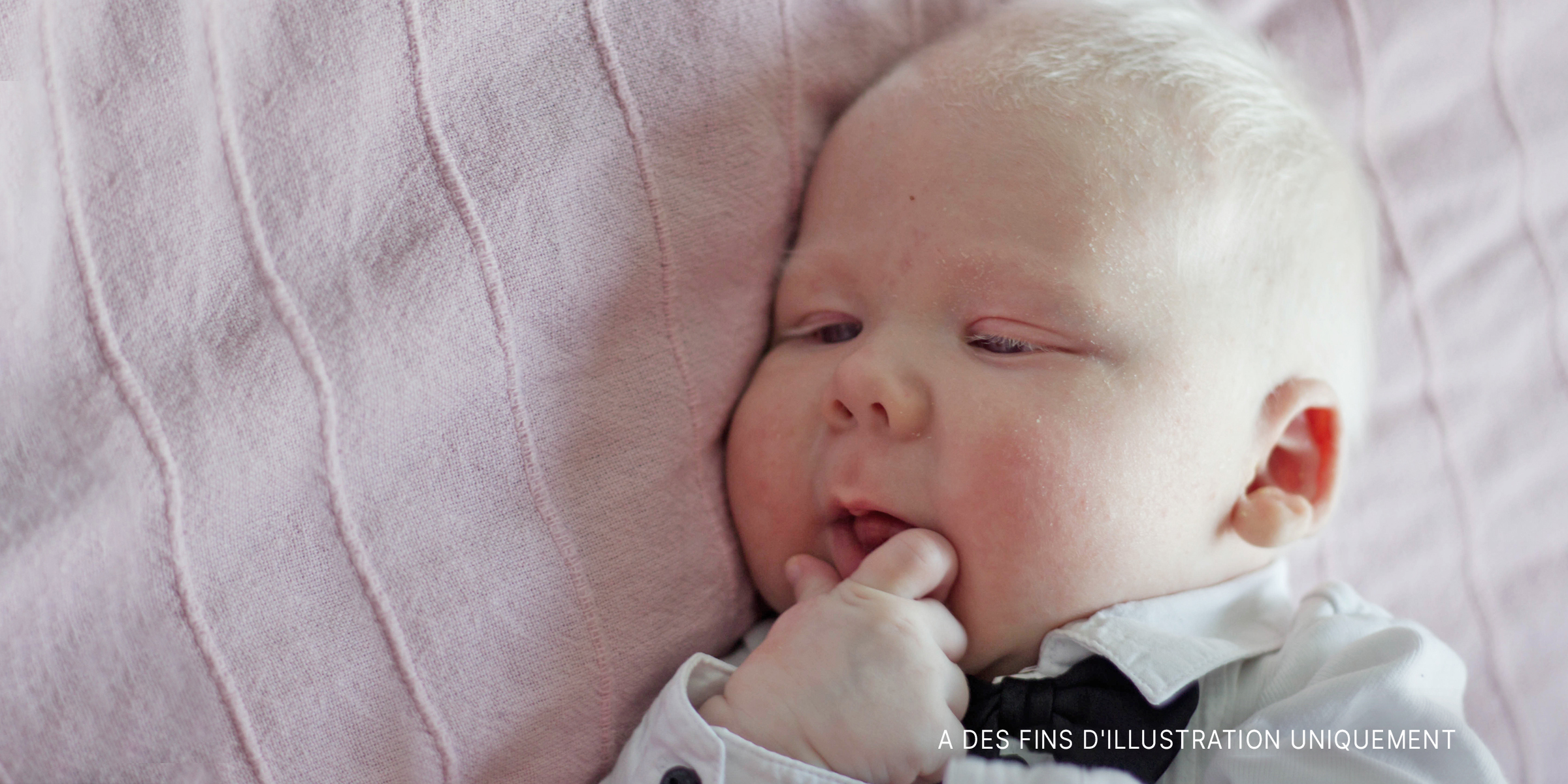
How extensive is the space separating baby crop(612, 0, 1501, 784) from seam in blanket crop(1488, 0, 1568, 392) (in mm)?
537

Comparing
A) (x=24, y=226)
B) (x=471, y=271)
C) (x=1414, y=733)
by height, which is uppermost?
(x=24, y=226)

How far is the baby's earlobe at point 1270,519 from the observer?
41.0 inches

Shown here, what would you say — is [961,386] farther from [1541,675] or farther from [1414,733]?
[1541,675]

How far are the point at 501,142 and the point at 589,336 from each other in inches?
7.5

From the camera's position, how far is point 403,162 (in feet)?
3.06

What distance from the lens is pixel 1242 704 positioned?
1038 mm

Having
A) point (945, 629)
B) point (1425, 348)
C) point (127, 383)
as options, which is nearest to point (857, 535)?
point (945, 629)

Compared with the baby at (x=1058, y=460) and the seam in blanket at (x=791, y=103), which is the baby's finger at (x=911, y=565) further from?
the seam in blanket at (x=791, y=103)

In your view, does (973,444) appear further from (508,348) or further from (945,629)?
(508,348)

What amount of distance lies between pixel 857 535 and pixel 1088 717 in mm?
259

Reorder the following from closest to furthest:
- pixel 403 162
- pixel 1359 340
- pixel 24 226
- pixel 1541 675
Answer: pixel 24 226 → pixel 403 162 → pixel 1359 340 → pixel 1541 675

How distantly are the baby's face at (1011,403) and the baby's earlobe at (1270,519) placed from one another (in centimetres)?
2

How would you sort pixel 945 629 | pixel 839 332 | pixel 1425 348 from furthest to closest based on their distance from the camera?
pixel 1425 348 → pixel 839 332 → pixel 945 629

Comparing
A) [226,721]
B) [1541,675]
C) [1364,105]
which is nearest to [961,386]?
[226,721]
